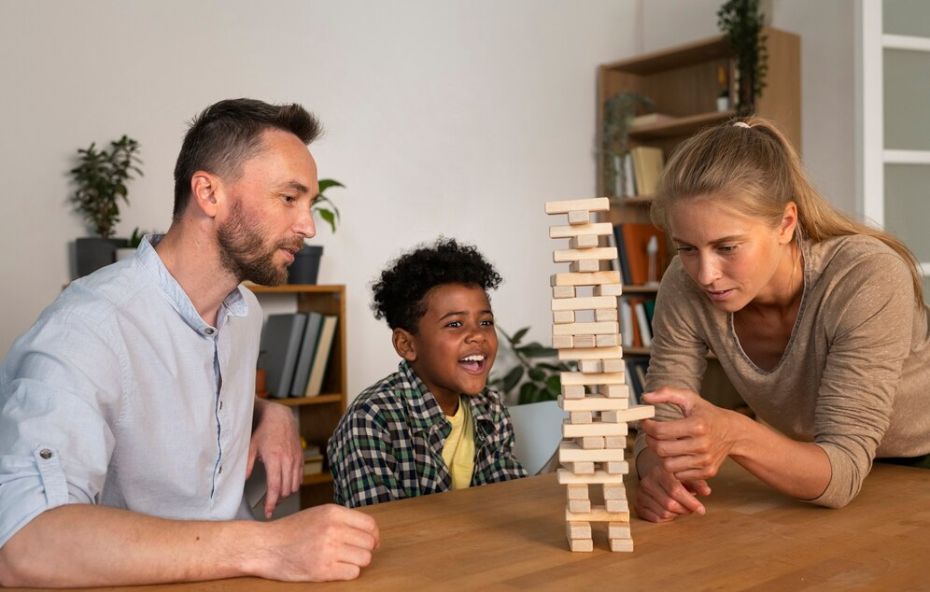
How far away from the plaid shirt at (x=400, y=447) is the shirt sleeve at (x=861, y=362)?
0.83 m

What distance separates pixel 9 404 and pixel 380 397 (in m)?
0.96

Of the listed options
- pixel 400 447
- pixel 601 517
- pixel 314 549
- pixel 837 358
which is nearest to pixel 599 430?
pixel 601 517

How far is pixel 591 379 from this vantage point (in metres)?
1.36

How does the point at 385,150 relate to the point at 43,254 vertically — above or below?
above

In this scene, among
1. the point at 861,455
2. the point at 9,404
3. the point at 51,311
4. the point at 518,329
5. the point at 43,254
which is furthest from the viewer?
the point at 518,329

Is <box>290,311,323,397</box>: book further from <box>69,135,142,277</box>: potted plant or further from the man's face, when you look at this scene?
the man's face

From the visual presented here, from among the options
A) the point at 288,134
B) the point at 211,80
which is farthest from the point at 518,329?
the point at 288,134

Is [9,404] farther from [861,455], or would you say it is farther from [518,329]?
[518,329]

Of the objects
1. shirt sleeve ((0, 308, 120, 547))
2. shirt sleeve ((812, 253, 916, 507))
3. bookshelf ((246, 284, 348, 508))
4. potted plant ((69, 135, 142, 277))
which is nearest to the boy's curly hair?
shirt sleeve ((812, 253, 916, 507))

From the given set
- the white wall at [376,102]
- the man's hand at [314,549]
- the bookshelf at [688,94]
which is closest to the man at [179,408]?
the man's hand at [314,549]

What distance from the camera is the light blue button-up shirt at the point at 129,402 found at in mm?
1221

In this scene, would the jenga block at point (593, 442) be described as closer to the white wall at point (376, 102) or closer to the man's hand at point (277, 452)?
the man's hand at point (277, 452)

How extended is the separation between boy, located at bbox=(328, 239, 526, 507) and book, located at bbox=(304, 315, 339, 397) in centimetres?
132

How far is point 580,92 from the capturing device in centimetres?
520
